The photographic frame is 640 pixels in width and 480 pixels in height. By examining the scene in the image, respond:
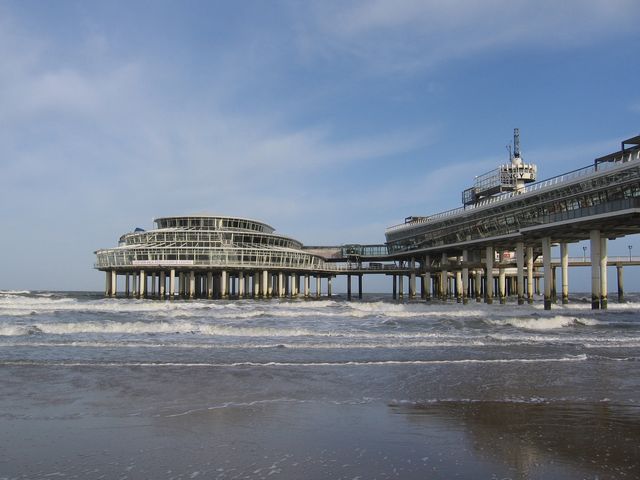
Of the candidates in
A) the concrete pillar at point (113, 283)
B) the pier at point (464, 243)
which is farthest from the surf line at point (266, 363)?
the concrete pillar at point (113, 283)

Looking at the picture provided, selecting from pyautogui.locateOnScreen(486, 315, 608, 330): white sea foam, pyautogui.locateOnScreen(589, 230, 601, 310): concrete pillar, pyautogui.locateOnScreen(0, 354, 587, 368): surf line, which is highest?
pyautogui.locateOnScreen(589, 230, 601, 310): concrete pillar

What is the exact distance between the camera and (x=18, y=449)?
22.3 feet

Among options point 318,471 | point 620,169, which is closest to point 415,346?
point 318,471

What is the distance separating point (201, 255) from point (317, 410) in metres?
57.8

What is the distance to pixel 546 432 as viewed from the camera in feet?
25.0

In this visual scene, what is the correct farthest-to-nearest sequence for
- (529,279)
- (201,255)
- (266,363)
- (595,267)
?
(201,255) → (529,279) → (595,267) → (266,363)

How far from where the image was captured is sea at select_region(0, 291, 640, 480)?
624 cm

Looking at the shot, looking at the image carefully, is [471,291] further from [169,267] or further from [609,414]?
[609,414]

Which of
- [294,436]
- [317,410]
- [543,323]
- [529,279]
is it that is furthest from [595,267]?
[294,436]

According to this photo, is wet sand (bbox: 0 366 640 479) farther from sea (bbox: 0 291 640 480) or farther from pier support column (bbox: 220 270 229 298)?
pier support column (bbox: 220 270 229 298)

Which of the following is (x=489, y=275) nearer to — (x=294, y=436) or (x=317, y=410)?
(x=317, y=410)

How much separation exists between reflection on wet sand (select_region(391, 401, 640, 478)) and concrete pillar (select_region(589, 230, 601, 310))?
33842 mm

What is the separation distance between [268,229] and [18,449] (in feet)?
240

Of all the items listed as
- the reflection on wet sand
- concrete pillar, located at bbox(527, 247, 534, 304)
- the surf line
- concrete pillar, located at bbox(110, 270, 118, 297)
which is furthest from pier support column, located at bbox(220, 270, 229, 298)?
the reflection on wet sand
